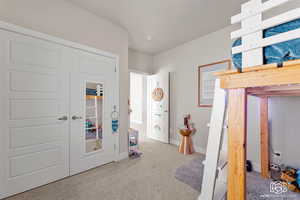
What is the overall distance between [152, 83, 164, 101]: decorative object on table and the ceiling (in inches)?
55.6

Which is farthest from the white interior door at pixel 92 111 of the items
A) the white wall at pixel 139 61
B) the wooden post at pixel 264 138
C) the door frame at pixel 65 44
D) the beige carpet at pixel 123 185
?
the wooden post at pixel 264 138

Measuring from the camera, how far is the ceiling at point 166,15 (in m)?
2.13

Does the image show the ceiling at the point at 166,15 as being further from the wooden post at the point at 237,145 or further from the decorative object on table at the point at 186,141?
the decorative object on table at the point at 186,141

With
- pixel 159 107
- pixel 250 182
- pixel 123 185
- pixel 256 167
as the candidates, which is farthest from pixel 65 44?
pixel 256 167

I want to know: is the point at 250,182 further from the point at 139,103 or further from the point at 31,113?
the point at 139,103

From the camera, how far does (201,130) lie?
3133 mm

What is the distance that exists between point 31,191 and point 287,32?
2872mm

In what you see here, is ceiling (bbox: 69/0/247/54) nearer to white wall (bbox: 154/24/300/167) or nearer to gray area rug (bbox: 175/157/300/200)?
white wall (bbox: 154/24/300/167)

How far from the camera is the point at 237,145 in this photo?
0.79 m

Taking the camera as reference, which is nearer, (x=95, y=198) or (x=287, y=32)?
(x=287, y=32)

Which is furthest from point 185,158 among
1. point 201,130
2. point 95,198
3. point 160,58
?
point 160,58

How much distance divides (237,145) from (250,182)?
5.74 ft

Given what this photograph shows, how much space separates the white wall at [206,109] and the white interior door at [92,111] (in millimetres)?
1793

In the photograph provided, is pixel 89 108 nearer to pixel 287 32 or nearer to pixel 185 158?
pixel 185 158
